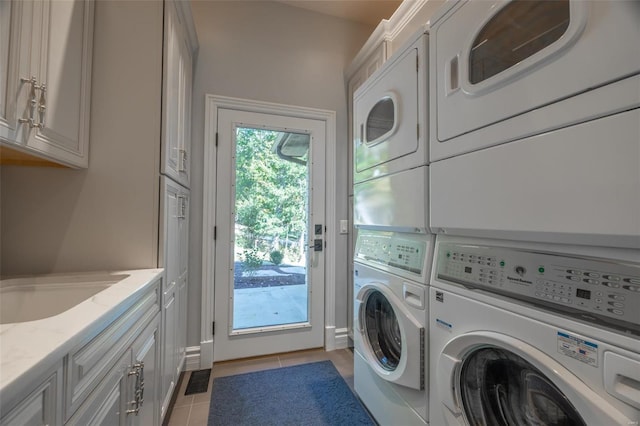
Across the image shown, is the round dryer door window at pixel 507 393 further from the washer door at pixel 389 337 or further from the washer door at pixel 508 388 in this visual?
the washer door at pixel 389 337

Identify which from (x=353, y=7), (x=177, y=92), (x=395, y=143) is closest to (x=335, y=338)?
(x=395, y=143)

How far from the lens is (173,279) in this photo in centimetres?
156

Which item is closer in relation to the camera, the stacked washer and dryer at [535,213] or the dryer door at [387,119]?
the stacked washer and dryer at [535,213]

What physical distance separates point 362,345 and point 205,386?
1.17 m

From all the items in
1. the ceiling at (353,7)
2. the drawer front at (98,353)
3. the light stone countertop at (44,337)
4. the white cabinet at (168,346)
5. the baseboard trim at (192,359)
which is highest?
the ceiling at (353,7)

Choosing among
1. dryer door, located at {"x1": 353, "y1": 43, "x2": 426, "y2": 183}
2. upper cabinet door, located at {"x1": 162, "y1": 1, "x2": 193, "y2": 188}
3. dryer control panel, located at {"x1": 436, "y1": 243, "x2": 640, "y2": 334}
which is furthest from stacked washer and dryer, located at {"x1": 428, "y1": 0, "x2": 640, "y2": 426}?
upper cabinet door, located at {"x1": 162, "y1": 1, "x2": 193, "y2": 188}

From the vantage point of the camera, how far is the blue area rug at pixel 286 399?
1.56 metres

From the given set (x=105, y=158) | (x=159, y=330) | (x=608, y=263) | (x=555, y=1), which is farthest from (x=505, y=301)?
(x=105, y=158)

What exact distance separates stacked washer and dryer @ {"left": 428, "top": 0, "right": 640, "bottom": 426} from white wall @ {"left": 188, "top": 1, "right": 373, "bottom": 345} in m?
1.47

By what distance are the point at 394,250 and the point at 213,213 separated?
1473 mm

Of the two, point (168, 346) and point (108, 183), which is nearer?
point (108, 183)

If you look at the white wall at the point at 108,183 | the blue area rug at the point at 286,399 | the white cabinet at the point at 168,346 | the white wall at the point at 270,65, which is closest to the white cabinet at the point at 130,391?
the white cabinet at the point at 168,346

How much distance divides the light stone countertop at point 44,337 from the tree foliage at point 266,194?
1383 mm

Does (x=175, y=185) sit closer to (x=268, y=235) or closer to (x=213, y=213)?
(x=213, y=213)
